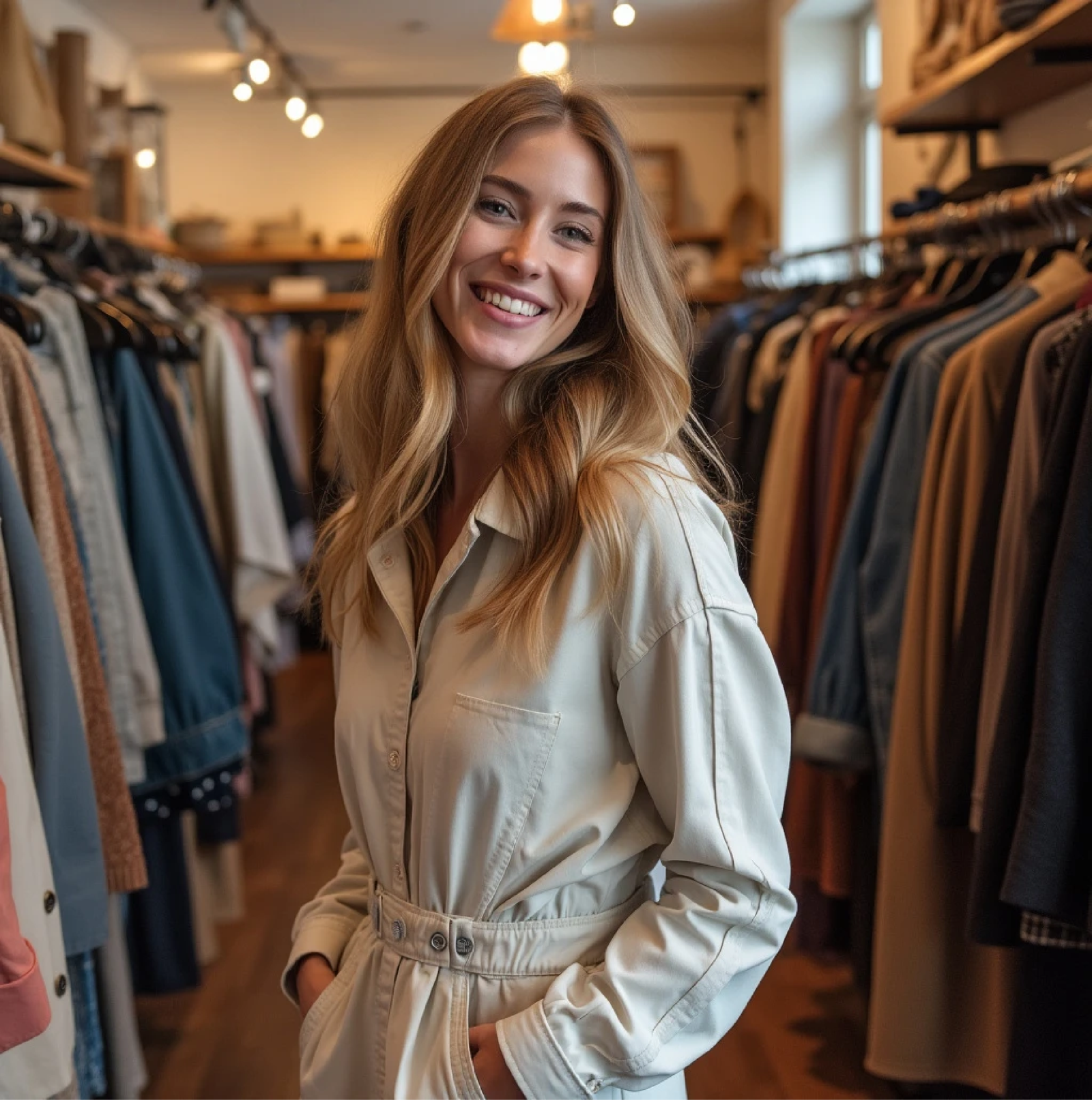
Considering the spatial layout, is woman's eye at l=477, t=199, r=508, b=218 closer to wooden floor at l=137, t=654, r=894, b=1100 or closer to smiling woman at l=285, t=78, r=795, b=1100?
smiling woman at l=285, t=78, r=795, b=1100

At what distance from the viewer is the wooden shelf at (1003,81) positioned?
2107 mm

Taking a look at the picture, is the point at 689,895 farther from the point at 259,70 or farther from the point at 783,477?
the point at 259,70

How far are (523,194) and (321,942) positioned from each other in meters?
0.84

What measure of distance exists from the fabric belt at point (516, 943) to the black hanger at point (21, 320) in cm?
114

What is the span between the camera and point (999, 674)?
5.73 feet

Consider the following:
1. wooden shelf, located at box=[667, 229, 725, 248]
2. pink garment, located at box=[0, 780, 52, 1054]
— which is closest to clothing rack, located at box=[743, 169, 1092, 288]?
pink garment, located at box=[0, 780, 52, 1054]

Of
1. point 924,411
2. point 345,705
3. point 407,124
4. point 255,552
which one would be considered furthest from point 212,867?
point 407,124

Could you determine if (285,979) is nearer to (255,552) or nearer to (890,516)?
(890,516)

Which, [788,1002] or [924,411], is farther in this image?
[788,1002]

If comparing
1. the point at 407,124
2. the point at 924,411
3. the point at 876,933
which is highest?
the point at 407,124

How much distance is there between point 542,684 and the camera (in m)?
1.18

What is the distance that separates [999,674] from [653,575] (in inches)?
31.4

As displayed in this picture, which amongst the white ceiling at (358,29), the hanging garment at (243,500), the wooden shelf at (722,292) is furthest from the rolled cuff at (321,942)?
the wooden shelf at (722,292)

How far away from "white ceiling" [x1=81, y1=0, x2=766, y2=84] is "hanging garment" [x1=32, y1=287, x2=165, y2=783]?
4.24 m
